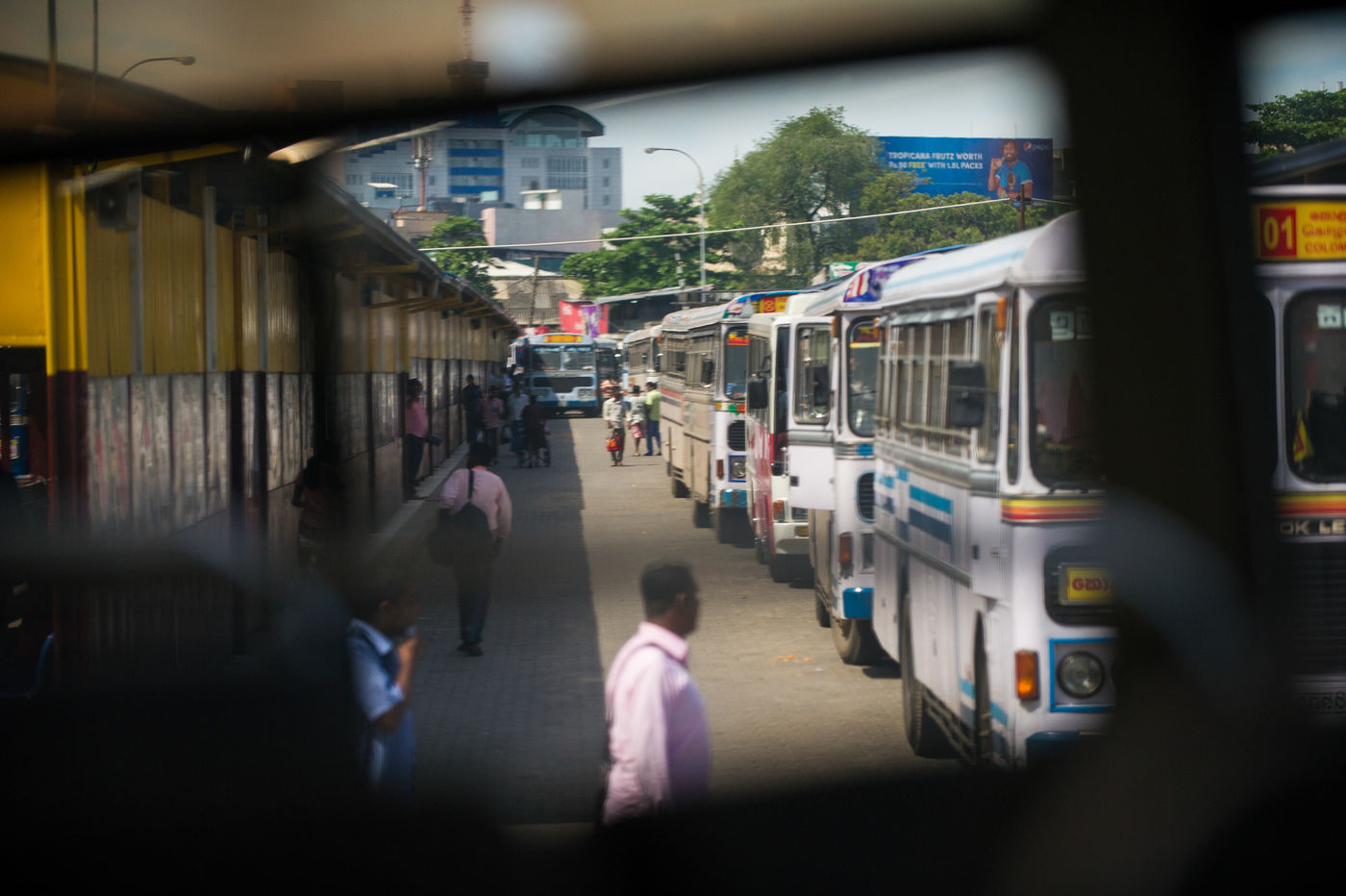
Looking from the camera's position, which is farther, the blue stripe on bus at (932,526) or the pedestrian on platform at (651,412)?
the pedestrian on platform at (651,412)

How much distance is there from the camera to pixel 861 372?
988cm

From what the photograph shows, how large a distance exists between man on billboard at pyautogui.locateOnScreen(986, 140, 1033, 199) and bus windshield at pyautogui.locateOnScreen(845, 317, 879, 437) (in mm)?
22913

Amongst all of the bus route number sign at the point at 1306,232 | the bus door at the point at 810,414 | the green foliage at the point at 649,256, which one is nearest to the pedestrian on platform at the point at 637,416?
the green foliage at the point at 649,256

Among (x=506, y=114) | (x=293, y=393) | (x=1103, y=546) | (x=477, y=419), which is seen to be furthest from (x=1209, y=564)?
(x=477, y=419)

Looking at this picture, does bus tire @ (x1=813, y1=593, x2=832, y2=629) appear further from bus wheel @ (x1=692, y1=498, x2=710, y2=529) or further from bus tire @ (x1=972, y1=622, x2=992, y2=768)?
bus wheel @ (x1=692, y1=498, x2=710, y2=529)

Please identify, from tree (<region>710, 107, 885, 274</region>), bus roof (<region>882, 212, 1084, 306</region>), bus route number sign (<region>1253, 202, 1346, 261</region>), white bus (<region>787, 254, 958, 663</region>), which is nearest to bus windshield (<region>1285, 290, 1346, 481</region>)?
bus route number sign (<region>1253, 202, 1346, 261</region>)

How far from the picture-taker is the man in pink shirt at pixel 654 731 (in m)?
3.92

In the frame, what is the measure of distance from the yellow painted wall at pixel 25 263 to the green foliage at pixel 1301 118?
18939 millimetres

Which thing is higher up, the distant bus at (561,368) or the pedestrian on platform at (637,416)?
the distant bus at (561,368)

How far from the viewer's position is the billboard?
1326 inches

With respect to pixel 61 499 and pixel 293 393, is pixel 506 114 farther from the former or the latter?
pixel 293 393

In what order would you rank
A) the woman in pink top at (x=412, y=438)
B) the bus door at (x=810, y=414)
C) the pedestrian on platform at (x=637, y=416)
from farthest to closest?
the pedestrian on platform at (x=637, y=416)
the woman in pink top at (x=412, y=438)
the bus door at (x=810, y=414)

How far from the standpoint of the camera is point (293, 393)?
37.1 ft

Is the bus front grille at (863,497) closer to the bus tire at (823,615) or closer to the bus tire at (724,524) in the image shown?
the bus tire at (823,615)
